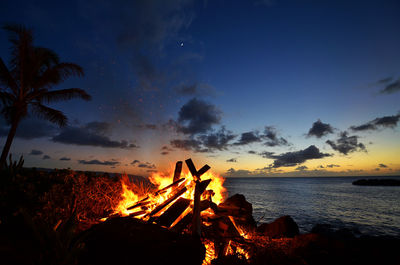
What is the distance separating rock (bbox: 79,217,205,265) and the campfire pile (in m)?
0.53

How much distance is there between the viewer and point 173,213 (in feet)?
17.5

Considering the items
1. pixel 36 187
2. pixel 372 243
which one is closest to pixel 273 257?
pixel 36 187

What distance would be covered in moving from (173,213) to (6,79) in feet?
59.6

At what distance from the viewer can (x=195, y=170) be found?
681 centimetres

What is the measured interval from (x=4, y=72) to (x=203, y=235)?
750 inches

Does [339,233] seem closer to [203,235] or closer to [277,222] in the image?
[277,222]

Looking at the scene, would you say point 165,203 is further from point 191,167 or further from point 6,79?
point 6,79

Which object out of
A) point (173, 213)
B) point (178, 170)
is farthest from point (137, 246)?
point (178, 170)

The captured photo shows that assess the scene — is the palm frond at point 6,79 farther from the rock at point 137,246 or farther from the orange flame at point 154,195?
the rock at point 137,246

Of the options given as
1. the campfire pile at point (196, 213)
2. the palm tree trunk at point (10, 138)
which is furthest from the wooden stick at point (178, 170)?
the palm tree trunk at point (10, 138)

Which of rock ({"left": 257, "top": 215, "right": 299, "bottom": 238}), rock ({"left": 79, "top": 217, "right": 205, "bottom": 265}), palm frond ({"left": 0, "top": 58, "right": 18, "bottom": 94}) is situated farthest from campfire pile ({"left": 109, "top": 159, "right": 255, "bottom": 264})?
palm frond ({"left": 0, "top": 58, "right": 18, "bottom": 94})

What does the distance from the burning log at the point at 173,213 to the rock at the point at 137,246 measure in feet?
3.10

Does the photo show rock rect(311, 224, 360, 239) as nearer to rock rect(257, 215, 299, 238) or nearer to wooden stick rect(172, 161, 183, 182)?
rock rect(257, 215, 299, 238)

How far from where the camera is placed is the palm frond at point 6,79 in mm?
14234
